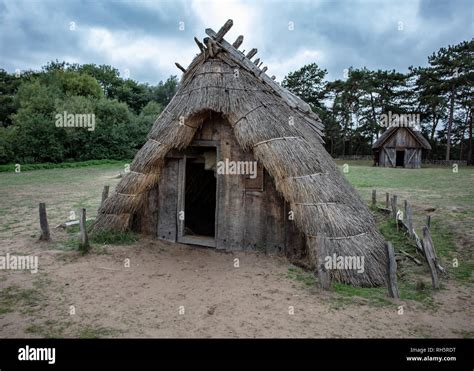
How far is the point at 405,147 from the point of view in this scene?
30078 millimetres

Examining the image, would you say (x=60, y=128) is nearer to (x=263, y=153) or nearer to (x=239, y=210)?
(x=239, y=210)

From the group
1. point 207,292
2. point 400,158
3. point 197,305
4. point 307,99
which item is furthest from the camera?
point 307,99

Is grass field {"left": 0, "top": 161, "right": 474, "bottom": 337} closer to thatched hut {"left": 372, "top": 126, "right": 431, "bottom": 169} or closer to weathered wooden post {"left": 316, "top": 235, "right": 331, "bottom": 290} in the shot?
weathered wooden post {"left": 316, "top": 235, "right": 331, "bottom": 290}

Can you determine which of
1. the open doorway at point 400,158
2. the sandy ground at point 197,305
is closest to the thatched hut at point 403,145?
the open doorway at point 400,158

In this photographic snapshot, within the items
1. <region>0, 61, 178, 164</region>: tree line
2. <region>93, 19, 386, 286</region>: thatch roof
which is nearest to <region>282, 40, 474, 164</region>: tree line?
<region>0, 61, 178, 164</region>: tree line

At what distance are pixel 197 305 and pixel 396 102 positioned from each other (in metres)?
39.2

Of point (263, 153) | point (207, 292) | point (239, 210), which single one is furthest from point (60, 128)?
point (207, 292)

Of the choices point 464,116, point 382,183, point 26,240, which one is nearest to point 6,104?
point 26,240

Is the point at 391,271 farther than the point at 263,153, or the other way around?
the point at 263,153

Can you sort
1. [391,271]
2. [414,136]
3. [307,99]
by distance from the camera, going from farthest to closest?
[307,99], [414,136], [391,271]

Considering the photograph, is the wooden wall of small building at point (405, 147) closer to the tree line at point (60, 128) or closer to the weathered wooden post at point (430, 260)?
the tree line at point (60, 128)

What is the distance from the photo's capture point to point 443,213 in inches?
422

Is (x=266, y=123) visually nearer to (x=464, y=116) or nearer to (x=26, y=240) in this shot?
(x=26, y=240)

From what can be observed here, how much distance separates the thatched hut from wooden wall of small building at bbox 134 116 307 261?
26367 mm
